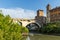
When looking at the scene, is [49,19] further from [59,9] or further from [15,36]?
[15,36]

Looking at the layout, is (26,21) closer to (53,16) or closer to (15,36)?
(53,16)

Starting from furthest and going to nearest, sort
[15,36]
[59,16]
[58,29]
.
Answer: [59,16]
[58,29]
[15,36]

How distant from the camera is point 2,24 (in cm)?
1988

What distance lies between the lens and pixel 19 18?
233ft

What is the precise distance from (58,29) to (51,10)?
1857cm

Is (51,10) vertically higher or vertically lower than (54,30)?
higher

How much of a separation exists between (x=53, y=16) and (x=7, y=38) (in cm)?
5374

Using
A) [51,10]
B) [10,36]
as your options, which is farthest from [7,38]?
[51,10]

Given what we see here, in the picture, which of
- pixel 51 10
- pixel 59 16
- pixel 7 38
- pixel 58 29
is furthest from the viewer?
pixel 51 10

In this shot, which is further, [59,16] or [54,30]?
[59,16]

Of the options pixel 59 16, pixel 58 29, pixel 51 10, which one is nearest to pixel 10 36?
pixel 58 29

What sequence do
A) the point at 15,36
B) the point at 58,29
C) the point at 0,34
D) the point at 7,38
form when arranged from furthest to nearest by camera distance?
the point at 58,29, the point at 15,36, the point at 7,38, the point at 0,34

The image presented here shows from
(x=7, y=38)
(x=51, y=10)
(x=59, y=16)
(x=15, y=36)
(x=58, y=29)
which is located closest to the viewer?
(x=7, y=38)

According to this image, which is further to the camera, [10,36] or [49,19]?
[49,19]
